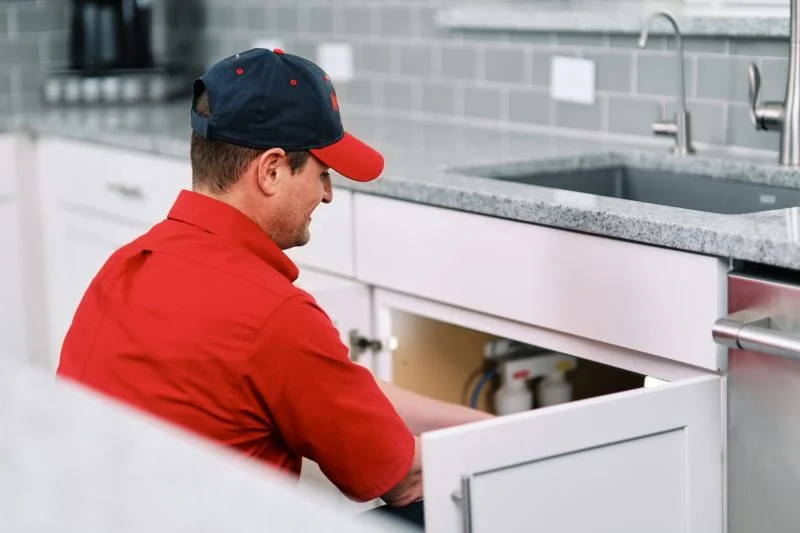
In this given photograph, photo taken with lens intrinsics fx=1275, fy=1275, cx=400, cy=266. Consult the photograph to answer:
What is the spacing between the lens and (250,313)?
52.6 inches

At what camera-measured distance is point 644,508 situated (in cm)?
154

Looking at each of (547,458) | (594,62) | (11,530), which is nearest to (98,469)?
(11,530)

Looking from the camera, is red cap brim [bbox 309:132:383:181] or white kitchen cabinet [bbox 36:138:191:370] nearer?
red cap brim [bbox 309:132:383:181]

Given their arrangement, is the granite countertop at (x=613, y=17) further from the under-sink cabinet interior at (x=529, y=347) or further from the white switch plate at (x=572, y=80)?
the under-sink cabinet interior at (x=529, y=347)

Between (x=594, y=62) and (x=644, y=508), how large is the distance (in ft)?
4.27

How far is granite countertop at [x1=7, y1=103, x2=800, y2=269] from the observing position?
1600 millimetres

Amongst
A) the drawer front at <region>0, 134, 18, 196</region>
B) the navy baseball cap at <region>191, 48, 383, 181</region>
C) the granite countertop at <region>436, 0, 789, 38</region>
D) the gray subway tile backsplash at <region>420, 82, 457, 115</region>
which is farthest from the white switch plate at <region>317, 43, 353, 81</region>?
the navy baseball cap at <region>191, 48, 383, 181</region>

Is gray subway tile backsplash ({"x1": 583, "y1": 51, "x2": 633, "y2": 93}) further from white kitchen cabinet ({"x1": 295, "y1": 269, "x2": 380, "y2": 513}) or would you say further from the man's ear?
the man's ear

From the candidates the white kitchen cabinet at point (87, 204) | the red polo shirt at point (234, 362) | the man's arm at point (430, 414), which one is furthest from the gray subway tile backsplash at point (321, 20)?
the red polo shirt at point (234, 362)

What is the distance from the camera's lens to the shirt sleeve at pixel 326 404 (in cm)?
134

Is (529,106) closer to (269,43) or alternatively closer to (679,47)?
(679,47)

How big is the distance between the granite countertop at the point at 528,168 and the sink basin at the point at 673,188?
0.02 m

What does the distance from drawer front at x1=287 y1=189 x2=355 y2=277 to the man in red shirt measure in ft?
2.26

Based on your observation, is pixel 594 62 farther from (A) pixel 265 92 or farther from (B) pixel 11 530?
(B) pixel 11 530
